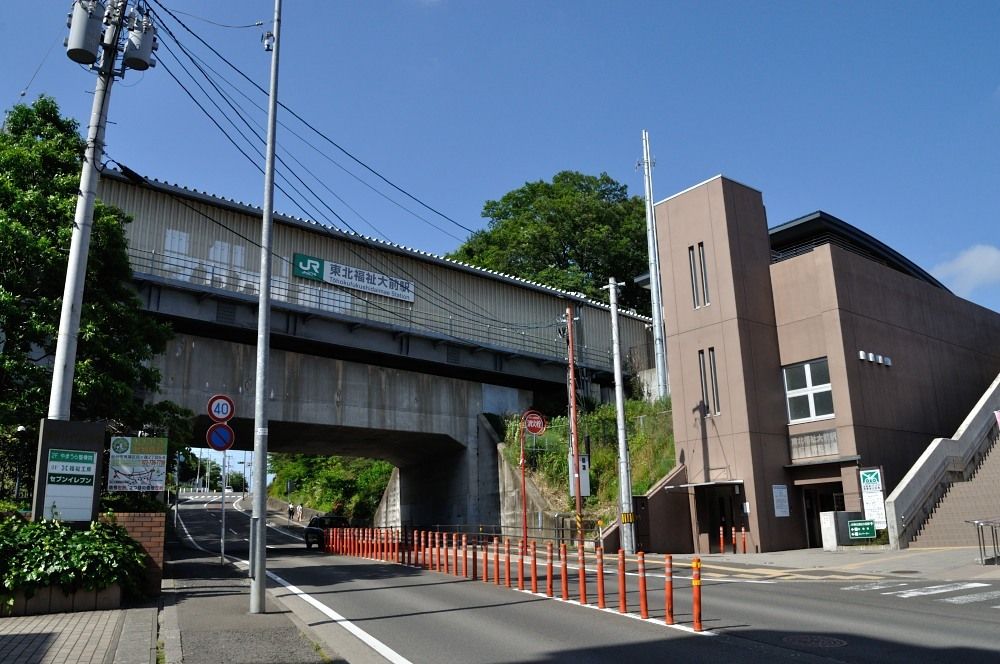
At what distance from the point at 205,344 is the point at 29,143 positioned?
12.8 meters

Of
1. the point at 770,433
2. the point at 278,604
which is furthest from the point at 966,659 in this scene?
the point at 770,433

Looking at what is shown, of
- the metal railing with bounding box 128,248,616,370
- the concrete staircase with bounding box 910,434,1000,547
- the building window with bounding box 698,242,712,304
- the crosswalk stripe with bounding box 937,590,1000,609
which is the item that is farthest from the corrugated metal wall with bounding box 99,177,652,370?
the crosswalk stripe with bounding box 937,590,1000,609

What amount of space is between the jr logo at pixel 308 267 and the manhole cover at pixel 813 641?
26.5m

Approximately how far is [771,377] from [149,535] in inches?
824

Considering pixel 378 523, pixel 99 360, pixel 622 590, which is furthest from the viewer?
pixel 378 523

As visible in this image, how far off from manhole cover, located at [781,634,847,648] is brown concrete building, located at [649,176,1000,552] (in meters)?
16.4

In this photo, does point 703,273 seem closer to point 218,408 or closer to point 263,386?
point 218,408

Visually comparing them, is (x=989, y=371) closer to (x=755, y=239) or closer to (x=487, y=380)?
(x=755, y=239)

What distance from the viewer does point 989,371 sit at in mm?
35344

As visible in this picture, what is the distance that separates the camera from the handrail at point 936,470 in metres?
23.4

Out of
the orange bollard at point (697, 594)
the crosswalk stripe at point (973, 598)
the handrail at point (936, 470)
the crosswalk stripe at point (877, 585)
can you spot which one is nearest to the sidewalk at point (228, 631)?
the orange bollard at point (697, 594)

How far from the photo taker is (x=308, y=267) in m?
32.8

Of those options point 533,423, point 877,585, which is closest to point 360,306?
point 533,423

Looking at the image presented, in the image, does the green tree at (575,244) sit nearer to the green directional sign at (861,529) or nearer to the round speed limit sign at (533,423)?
the round speed limit sign at (533,423)
